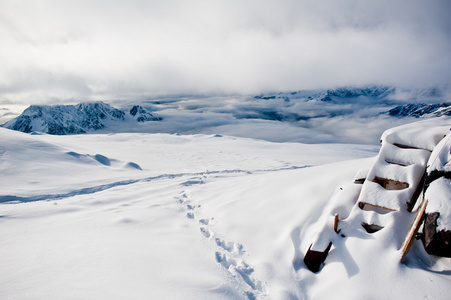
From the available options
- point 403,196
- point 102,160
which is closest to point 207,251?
point 403,196

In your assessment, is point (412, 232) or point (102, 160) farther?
point (102, 160)

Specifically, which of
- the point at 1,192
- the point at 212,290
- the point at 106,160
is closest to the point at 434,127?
the point at 212,290

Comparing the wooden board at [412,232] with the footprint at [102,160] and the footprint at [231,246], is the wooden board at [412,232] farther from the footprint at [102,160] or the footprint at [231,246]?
the footprint at [102,160]

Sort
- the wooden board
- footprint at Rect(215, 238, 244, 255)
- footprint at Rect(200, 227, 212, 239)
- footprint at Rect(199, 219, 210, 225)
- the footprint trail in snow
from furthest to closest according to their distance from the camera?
1. footprint at Rect(199, 219, 210, 225)
2. footprint at Rect(200, 227, 212, 239)
3. footprint at Rect(215, 238, 244, 255)
4. the footprint trail in snow
5. the wooden board

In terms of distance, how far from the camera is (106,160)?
1923 cm

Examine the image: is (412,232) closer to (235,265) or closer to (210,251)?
(235,265)

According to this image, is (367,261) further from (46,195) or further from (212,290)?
(46,195)

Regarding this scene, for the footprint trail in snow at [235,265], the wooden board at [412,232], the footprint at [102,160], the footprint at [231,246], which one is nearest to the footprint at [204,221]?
the footprint trail in snow at [235,265]

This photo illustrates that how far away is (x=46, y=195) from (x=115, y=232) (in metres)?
7.06

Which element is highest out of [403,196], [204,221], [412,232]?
[403,196]

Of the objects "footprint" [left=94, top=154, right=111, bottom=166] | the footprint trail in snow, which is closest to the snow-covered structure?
the footprint trail in snow

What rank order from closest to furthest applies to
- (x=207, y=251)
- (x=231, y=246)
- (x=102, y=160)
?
(x=207, y=251), (x=231, y=246), (x=102, y=160)

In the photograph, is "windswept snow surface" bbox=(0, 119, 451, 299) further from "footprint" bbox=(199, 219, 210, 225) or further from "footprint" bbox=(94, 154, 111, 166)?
"footprint" bbox=(94, 154, 111, 166)

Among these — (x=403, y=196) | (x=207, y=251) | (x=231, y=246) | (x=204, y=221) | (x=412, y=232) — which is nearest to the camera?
(x=412, y=232)
